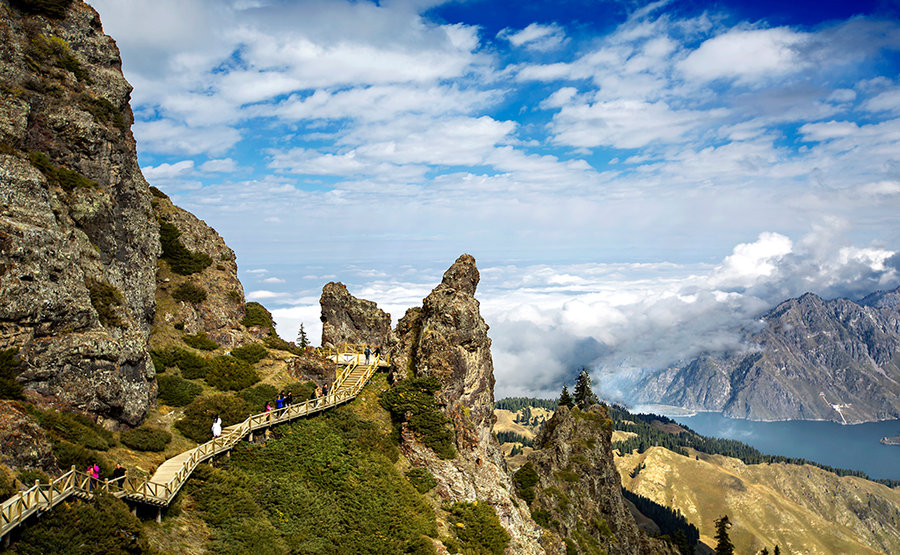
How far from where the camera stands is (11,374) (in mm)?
28000

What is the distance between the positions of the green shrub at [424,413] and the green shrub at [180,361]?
1761cm

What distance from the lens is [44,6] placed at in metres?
44.4

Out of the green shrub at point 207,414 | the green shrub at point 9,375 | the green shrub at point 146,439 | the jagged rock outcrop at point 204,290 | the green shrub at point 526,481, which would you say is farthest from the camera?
the green shrub at point 526,481

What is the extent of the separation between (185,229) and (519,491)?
48.6 metres

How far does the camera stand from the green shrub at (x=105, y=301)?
3606 cm

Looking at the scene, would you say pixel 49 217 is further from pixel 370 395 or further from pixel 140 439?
pixel 370 395

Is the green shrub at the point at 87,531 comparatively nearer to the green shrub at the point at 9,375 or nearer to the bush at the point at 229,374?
the green shrub at the point at 9,375

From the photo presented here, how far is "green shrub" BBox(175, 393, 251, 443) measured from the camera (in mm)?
37594

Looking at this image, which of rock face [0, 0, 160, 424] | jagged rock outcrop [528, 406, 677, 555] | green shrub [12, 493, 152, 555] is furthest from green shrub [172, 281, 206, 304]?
jagged rock outcrop [528, 406, 677, 555]

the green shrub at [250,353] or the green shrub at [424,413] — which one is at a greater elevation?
the green shrub at [250,353]

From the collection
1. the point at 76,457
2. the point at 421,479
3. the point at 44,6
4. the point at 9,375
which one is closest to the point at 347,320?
the point at 421,479

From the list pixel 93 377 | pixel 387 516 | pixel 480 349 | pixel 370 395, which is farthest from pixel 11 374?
pixel 480 349

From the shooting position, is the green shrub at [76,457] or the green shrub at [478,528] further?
the green shrub at [478,528]

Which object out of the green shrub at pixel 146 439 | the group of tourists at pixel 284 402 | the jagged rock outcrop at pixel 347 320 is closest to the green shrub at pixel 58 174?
the green shrub at pixel 146 439
